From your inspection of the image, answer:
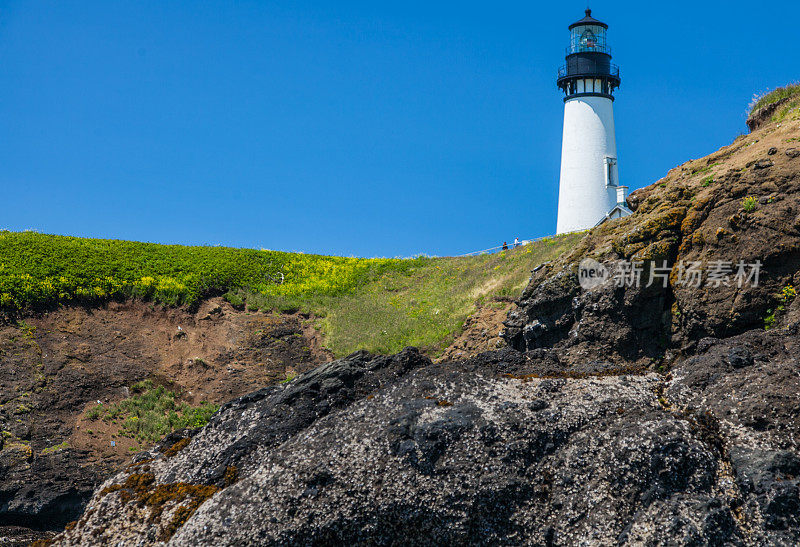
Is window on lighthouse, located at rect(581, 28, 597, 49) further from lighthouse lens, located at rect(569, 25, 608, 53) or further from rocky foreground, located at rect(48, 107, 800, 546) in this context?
rocky foreground, located at rect(48, 107, 800, 546)

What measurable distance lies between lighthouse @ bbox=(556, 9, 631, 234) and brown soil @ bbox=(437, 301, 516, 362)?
19.5m

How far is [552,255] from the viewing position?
32.3 m

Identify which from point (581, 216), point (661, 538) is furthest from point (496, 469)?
point (581, 216)

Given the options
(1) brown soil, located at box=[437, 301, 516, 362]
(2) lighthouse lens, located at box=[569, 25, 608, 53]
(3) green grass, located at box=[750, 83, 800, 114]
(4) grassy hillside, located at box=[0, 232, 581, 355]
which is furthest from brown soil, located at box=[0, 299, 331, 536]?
(2) lighthouse lens, located at box=[569, 25, 608, 53]

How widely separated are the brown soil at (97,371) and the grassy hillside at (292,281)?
2.83 ft

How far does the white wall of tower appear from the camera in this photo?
45.7 m

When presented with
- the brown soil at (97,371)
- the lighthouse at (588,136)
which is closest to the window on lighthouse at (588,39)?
the lighthouse at (588,136)

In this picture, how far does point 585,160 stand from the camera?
152 feet

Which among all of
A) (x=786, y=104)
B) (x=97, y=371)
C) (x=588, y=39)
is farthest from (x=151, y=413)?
(x=588, y=39)

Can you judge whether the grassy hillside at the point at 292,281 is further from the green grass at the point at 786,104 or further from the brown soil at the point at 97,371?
the green grass at the point at 786,104

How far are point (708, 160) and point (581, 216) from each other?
98.4 ft

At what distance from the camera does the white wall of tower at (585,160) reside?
45.7 meters

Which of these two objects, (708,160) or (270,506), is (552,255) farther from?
(270,506)

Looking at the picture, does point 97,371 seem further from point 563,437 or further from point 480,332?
point 563,437
